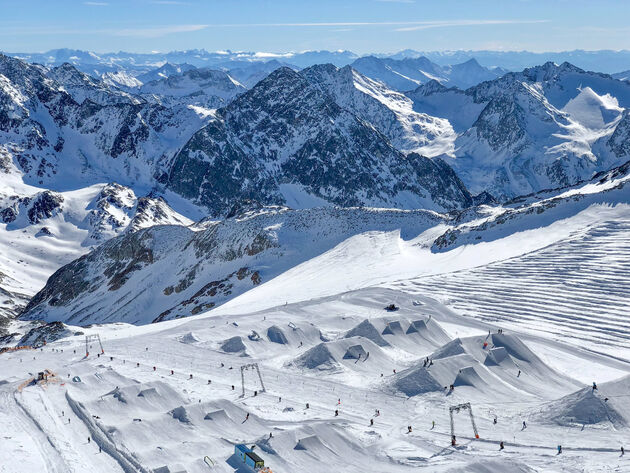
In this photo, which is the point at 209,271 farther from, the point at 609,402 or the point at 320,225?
the point at 609,402

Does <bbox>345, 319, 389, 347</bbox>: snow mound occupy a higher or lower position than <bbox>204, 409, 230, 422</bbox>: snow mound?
higher

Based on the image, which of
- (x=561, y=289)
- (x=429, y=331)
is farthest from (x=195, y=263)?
(x=561, y=289)

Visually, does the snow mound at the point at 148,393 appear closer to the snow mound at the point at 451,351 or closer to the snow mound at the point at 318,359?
the snow mound at the point at 318,359

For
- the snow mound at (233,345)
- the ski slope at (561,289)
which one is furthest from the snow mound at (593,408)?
the snow mound at (233,345)

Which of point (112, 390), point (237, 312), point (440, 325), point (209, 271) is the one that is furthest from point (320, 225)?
point (112, 390)

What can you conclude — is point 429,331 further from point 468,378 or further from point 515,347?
point 468,378

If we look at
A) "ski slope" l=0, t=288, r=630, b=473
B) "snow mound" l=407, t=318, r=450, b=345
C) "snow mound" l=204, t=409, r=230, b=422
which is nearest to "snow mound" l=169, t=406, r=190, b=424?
"ski slope" l=0, t=288, r=630, b=473

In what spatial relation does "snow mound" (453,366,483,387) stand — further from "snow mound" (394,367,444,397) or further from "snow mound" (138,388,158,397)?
"snow mound" (138,388,158,397)
